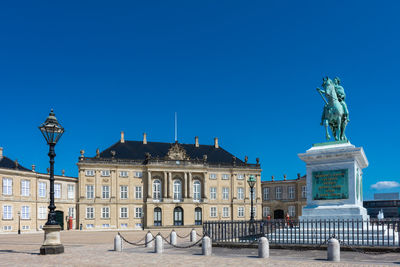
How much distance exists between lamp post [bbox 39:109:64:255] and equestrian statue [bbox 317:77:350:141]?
452 inches

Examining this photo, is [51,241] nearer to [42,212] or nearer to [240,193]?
[42,212]

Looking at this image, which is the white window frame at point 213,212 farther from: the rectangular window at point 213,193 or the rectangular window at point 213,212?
the rectangular window at point 213,193

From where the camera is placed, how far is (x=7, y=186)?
158ft

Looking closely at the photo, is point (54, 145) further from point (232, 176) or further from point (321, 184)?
point (232, 176)

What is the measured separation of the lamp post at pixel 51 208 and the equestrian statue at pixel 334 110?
11492mm

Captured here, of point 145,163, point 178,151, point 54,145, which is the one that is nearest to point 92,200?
point 145,163

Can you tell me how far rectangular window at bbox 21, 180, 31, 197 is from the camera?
165 feet

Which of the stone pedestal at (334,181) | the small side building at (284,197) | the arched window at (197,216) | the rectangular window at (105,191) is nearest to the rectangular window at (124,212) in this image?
the rectangular window at (105,191)

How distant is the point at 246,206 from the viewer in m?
65.8

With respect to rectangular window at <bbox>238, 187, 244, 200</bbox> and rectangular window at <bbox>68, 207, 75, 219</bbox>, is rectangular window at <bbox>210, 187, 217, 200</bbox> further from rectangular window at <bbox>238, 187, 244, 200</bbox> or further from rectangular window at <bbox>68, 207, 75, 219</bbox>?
rectangular window at <bbox>68, 207, 75, 219</bbox>

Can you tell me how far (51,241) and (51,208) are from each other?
1.29 metres

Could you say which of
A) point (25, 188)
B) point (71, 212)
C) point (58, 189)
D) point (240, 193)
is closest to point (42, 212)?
point (58, 189)

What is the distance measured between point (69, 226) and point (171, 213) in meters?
13.2

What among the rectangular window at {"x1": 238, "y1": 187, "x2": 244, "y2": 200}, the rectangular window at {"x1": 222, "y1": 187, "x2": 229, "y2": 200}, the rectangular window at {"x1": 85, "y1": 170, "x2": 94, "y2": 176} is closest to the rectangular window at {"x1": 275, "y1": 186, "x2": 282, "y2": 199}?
the rectangular window at {"x1": 238, "y1": 187, "x2": 244, "y2": 200}
